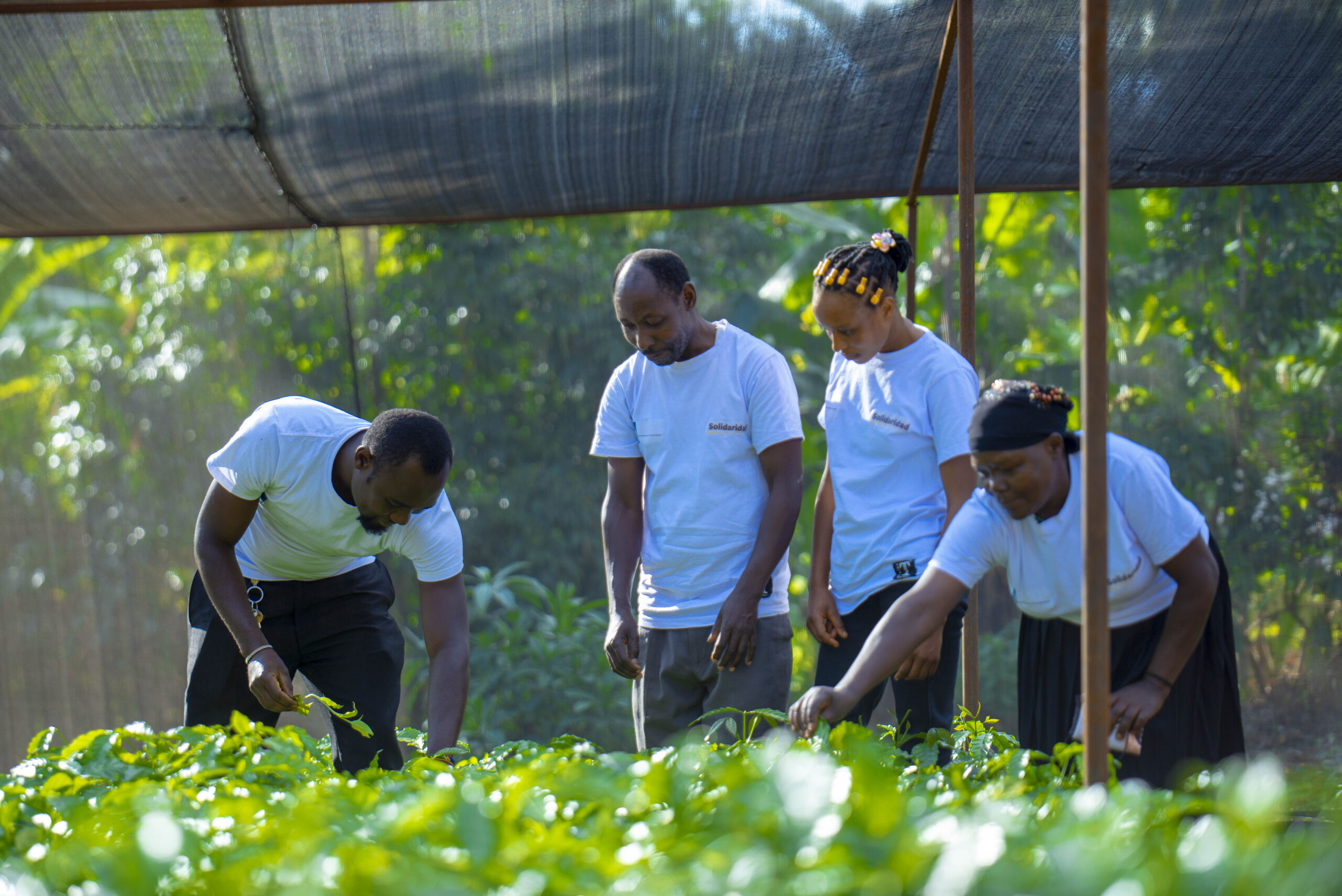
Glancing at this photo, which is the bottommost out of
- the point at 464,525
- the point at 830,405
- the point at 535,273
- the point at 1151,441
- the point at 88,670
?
the point at 88,670

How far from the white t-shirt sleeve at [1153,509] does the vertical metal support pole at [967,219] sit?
905 mm

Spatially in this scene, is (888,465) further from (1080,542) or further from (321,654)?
(321,654)

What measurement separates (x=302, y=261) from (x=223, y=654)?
6.01 m

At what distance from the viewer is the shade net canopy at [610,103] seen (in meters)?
2.98

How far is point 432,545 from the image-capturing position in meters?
2.73

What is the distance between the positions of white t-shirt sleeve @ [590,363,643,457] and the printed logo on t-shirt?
26.2 inches

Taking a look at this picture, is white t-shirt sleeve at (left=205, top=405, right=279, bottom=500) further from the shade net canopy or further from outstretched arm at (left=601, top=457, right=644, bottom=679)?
the shade net canopy

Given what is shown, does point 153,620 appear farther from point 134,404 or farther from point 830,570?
point 830,570

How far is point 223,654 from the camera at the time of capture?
9.61ft

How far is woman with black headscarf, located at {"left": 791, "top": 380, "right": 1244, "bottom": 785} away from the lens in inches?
78.2

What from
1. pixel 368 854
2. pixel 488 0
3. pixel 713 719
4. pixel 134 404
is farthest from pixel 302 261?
pixel 368 854

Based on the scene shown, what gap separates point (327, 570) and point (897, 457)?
1.51 meters

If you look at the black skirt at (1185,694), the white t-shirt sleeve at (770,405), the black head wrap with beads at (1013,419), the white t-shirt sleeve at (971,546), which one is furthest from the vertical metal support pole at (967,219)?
the black head wrap with beads at (1013,419)

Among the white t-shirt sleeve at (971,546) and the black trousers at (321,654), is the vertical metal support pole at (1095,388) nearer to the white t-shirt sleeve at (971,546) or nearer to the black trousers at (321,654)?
the white t-shirt sleeve at (971,546)
